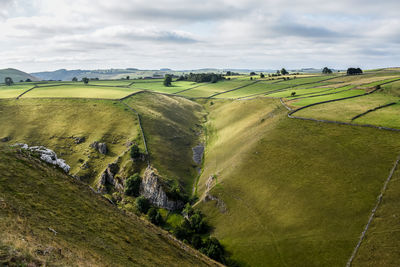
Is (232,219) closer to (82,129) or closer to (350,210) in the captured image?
(350,210)

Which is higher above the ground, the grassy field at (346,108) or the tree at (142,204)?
the grassy field at (346,108)

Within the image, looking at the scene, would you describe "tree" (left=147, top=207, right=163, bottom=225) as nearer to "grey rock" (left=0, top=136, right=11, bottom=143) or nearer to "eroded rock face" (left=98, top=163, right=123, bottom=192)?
"eroded rock face" (left=98, top=163, right=123, bottom=192)

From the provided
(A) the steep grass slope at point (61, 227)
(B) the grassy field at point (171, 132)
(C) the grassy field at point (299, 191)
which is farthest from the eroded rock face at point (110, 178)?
(A) the steep grass slope at point (61, 227)

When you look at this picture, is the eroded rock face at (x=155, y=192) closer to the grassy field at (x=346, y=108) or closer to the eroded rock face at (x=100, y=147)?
the eroded rock face at (x=100, y=147)

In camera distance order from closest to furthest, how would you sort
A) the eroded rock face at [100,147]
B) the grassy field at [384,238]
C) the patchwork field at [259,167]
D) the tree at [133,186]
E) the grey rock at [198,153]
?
the grassy field at [384,238]
the patchwork field at [259,167]
the tree at [133,186]
the eroded rock face at [100,147]
the grey rock at [198,153]

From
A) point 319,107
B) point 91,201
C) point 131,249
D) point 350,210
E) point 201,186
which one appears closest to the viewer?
point 131,249

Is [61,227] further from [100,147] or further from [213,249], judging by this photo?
[100,147]

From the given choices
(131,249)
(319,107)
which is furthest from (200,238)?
(319,107)
